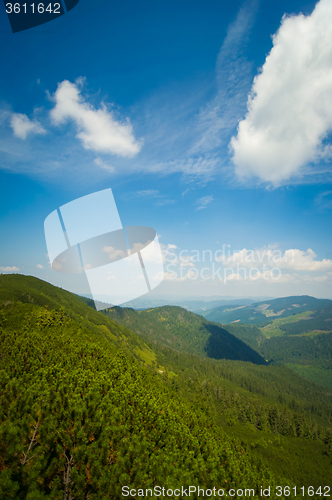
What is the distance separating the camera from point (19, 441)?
905 centimetres

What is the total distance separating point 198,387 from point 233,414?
790 inches

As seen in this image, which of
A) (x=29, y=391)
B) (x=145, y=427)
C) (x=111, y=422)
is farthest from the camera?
(x=145, y=427)

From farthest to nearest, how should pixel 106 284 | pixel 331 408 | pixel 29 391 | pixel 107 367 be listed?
1. pixel 331 408
2. pixel 106 284
3. pixel 107 367
4. pixel 29 391

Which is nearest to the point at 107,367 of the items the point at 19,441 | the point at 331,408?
A: the point at 19,441

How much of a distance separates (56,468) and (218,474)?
39.8 ft

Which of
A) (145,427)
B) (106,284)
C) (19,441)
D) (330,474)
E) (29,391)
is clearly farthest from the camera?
(330,474)

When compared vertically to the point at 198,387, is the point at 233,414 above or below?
below

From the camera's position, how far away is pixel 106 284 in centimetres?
3009

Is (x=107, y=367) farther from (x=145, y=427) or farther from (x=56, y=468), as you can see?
(x=56, y=468)

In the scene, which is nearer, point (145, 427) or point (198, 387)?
point (145, 427)

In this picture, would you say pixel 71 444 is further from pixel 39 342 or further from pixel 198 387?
pixel 198 387

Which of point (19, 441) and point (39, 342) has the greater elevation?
point (39, 342)

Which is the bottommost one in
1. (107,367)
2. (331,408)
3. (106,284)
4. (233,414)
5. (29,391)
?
(331,408)

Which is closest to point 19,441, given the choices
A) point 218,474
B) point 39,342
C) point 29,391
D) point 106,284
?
point 29,391
